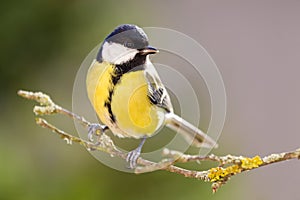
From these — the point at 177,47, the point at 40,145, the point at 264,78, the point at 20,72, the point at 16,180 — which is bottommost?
the point at 177,47

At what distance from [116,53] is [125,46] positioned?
0.04 metres

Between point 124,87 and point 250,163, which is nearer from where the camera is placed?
point 250,163

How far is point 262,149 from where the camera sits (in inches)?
104

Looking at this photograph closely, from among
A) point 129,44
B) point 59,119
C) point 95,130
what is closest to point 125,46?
point 129,44

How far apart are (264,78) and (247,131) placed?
15.9 inches

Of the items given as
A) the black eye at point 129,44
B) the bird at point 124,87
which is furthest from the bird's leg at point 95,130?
the black eye at point 129,44

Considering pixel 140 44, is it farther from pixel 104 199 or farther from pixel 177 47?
pixel 104 199

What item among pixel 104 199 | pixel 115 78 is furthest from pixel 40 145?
pixel 115 78

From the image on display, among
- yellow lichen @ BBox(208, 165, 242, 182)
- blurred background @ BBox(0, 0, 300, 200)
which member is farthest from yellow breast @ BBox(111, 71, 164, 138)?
blurred background @ BBox(0, 0, 300, 200)

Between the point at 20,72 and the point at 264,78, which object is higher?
the point at 264,78

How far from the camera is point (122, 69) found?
1.85 ft

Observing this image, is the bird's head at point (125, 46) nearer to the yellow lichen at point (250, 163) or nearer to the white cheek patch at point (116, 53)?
the white cheek patch at point (116, 53)

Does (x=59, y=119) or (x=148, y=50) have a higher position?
(x=59, y=119)

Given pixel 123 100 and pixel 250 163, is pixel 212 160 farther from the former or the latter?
pixel 123 100
